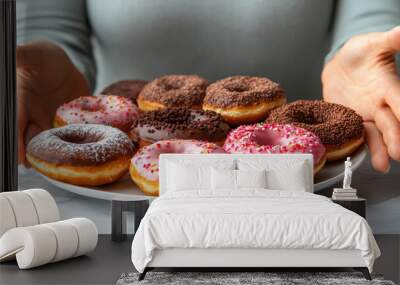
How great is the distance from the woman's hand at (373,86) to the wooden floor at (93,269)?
76 cm

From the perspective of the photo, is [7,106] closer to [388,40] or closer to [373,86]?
[373,86]

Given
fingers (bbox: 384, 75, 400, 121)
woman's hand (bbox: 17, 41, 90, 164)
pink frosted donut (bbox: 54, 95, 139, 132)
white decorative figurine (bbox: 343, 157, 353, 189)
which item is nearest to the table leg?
pink frosted donut (bbox: 54, 95, 139, 132)

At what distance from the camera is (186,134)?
15.4 feet

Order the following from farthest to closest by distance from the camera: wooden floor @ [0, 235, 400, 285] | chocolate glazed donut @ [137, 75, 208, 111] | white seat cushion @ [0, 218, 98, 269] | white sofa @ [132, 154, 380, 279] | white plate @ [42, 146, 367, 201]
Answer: chocolate glazed donut @ [137, 75, 208, 111]
white plate @ [42, 146, 367, 201]
white seat cushion @ [0, 218, 98, 269]
wooden floor @ [0, 235, 400, 285]
white sofa @ [132, 154, 380, 279]

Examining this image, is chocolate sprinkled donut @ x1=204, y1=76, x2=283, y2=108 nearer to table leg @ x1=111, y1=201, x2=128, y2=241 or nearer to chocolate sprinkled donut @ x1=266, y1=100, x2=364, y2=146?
chocolate sprinkled donut @ x1=266, y1=100, x2=364, y2=146

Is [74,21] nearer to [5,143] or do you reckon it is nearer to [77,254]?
[5,143]

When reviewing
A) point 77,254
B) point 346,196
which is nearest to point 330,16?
point 346,196

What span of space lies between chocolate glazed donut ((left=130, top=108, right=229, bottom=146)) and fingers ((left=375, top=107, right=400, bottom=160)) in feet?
3.58

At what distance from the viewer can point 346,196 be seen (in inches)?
178

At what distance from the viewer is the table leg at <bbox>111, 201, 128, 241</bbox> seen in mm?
4469

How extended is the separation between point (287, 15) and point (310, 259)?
211 cm

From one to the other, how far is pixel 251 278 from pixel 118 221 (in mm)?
1415

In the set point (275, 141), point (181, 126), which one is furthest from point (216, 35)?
point (275, 141)

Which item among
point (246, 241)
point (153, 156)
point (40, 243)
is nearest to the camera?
point (246, 241)
